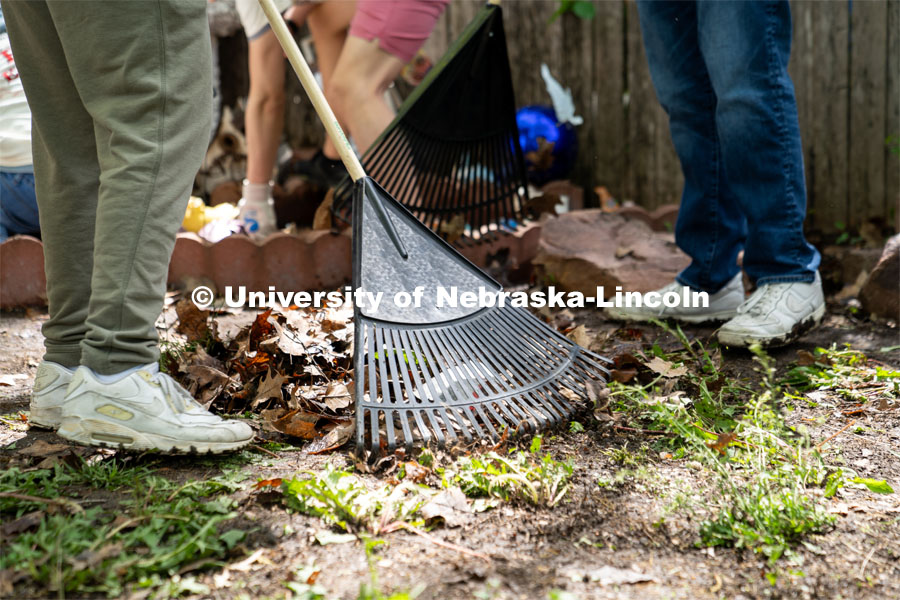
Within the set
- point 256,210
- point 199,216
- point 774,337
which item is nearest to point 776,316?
point 774,337

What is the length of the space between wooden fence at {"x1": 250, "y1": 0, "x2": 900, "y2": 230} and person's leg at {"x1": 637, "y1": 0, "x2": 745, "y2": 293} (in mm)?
1711

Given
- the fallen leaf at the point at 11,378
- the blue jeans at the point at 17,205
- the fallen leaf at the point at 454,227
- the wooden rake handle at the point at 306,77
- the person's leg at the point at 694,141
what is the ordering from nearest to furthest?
the wooden rake handle at the point at 306,77, the fallen leaf at the point at 11,378, the person's leg at the point at 694,141, the blue jeans at the point at 17,205, the fallen leaf at the point at 454,227

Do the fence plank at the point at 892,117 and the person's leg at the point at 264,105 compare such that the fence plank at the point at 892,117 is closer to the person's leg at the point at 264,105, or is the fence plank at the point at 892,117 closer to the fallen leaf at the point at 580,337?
the fallen leaf at the point at 580,337

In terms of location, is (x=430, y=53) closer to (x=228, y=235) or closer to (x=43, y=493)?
(x=228, y=235)

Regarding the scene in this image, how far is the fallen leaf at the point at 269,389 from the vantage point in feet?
5.73

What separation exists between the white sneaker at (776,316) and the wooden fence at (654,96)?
1.82m

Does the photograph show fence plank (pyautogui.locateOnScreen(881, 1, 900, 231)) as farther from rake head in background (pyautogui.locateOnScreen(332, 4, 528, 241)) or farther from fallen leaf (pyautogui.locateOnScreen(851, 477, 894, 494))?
fallen leaf (pyautogui.locateOnScreen(851, 477, 894, 494))

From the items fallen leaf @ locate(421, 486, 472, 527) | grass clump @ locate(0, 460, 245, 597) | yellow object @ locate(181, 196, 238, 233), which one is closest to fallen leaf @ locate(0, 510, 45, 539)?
grass clump @ locate(0, 460, 245, 597)

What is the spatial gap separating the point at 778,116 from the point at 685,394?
2.69ft

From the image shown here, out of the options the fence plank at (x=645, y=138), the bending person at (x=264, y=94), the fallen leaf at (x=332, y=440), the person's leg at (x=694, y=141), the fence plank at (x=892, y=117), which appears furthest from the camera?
the fence plank at (x=645, y=138)

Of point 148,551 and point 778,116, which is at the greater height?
point 778,116

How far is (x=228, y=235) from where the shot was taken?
2961mm

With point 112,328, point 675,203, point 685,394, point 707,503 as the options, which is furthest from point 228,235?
point 675,203

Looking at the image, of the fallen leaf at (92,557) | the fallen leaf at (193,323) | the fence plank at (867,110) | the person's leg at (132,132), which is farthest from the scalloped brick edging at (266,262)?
the fence plank at (867,110)
